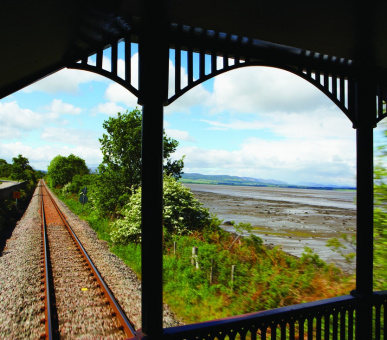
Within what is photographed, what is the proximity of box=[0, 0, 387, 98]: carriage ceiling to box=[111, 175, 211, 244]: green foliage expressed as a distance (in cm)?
829

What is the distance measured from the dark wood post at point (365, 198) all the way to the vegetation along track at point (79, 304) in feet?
10.6

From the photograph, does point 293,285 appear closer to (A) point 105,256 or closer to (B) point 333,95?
(B) point 333,95

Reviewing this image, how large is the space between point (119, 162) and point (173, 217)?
606 centimetres

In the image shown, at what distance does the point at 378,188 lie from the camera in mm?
4711

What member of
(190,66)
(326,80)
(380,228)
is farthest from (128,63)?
(380,228)

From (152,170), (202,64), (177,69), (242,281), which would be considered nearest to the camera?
(152,170)

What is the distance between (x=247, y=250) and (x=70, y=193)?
36099 mm

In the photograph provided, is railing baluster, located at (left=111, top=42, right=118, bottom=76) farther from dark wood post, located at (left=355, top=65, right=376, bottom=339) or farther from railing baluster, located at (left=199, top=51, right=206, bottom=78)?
dark wood post, located at (left=355, top=65, right=376, bottom=339)

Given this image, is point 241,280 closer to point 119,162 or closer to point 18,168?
point 119,162

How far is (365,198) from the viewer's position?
335 centimetres

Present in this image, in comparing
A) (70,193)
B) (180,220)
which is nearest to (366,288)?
(180,220)

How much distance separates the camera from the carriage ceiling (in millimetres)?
1854

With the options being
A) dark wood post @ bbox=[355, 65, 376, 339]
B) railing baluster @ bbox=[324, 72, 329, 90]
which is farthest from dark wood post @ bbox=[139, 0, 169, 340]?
dark wood post @ bbox=[355, 65, 376, 339]

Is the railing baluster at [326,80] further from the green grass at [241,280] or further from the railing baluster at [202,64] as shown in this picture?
the green grass at [241,280]
